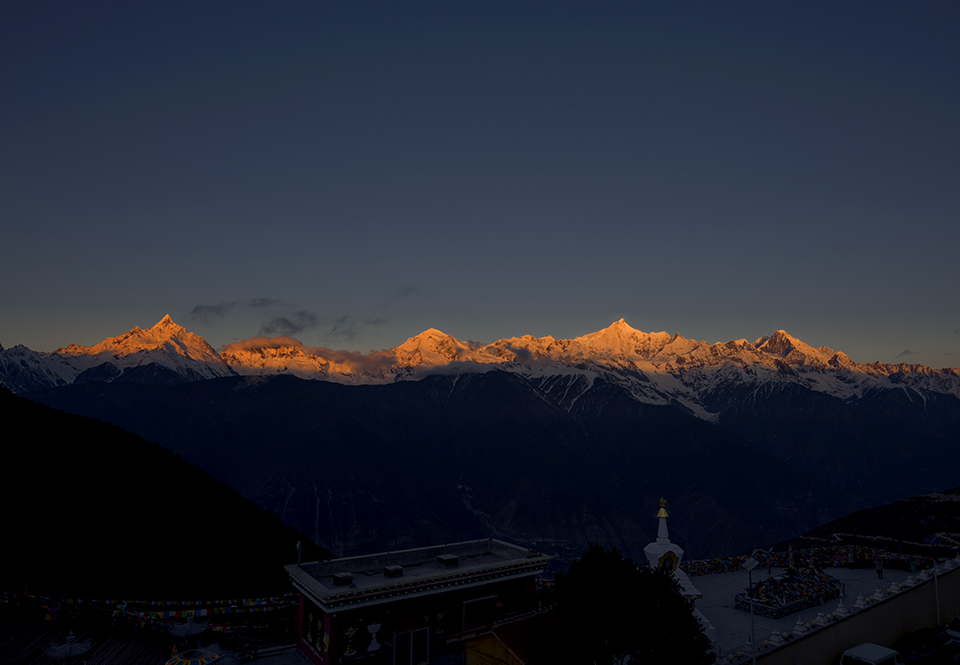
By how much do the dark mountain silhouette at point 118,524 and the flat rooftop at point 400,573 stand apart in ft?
33.5

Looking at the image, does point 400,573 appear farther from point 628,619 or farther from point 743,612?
point 743,612

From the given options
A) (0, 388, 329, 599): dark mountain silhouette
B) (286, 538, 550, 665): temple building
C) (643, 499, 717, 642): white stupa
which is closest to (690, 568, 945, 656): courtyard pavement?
(643, 499, 717, 642): white stupa

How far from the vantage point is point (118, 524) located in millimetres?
46594

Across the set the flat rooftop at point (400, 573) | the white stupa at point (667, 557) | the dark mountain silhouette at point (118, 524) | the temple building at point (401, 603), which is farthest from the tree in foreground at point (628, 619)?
the dark mountain silhouette at point (118, 524)

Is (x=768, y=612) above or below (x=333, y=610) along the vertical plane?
below

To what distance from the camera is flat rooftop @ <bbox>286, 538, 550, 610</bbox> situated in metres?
31.2

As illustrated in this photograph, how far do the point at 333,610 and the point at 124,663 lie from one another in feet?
35.8

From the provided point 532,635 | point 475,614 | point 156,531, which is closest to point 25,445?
point 156,531

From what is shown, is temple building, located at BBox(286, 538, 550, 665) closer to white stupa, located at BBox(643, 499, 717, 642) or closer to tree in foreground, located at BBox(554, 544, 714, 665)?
tree in foreground, located at BBox(554, 544, 714, 665)

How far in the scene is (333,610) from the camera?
30172 millimetres

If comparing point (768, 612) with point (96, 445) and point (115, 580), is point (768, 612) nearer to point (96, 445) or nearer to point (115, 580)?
point (115, 580)

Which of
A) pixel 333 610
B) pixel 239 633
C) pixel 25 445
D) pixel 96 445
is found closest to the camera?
pixel 333 610

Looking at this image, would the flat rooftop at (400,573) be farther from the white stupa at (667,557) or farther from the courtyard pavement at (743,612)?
the courtyard pavement at (743,612)

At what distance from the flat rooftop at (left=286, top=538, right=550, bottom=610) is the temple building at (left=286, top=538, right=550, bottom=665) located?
0.05m
